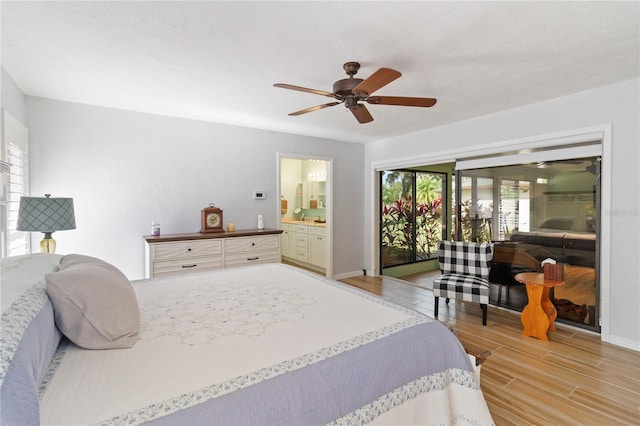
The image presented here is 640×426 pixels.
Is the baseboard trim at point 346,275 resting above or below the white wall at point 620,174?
below

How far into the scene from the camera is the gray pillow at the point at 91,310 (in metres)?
1.23

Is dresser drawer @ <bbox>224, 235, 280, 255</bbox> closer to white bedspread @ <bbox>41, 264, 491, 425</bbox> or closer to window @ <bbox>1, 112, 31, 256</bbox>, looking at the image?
white bedspread @ <bbox>41, 264, 491, 425</bbox>

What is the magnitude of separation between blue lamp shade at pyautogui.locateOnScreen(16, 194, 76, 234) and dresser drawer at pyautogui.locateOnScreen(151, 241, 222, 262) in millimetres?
954

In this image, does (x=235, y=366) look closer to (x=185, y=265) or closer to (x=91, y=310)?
(x=91, y=310)

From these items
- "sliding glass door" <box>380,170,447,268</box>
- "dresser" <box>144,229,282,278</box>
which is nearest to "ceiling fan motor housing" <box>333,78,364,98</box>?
"dresser" <box>144,229,282,278</box>

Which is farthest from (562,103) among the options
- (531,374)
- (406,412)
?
(406,412)

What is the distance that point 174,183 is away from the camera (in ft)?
12.9

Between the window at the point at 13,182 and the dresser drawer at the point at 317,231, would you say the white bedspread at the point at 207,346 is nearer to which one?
the window at the point at 13,182

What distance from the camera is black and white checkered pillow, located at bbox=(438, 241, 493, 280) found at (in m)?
3.62

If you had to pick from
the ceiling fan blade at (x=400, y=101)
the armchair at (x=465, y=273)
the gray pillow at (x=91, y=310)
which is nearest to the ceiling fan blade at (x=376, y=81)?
the ceiling fan blade at (x=400, y=101)

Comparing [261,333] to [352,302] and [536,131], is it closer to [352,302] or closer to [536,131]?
[352,302]

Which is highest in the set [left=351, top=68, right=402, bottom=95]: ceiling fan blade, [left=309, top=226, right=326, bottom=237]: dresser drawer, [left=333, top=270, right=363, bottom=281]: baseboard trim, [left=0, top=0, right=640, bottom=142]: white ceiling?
[left=0, top=0, right=640, bottom=142]: white ceiling

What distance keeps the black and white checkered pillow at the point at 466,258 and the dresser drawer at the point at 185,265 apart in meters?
2.81

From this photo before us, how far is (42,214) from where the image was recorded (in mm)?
2443
